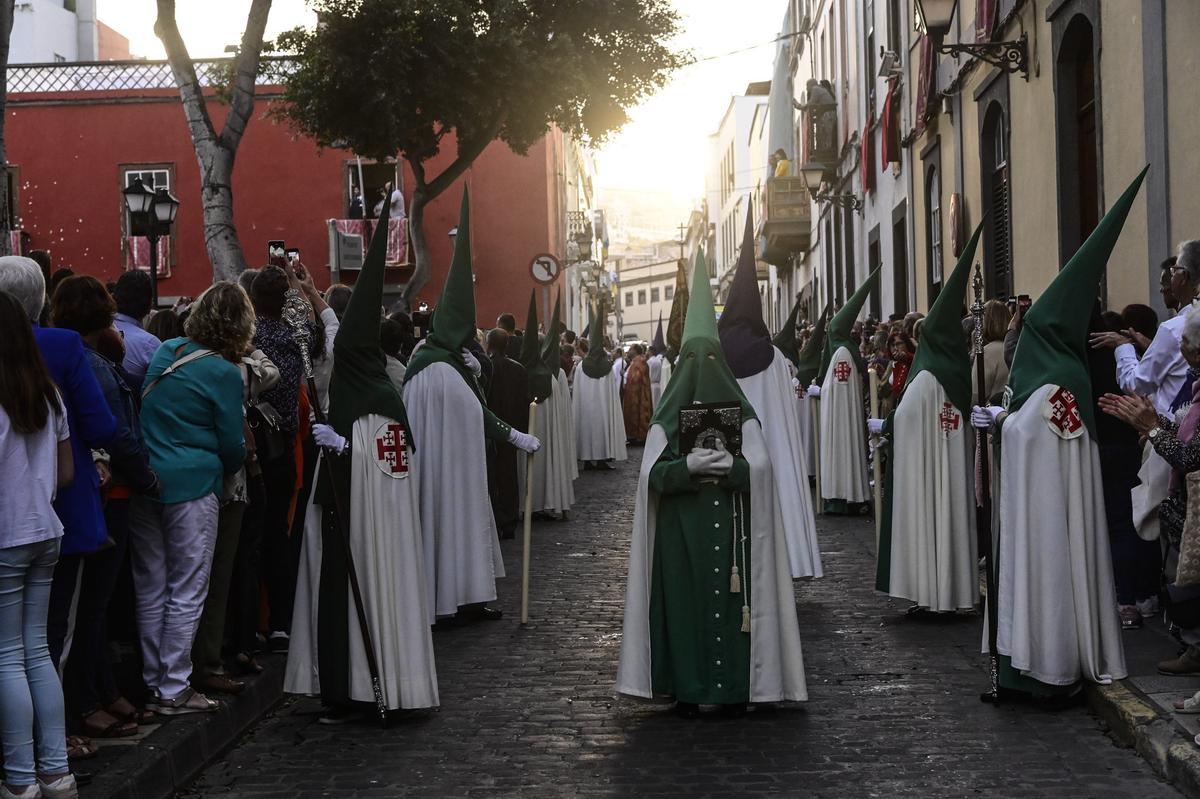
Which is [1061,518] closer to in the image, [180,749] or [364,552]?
[364,552]

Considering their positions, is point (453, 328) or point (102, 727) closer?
point (102, 727)

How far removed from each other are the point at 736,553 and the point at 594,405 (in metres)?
16.0

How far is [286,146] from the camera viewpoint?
3362 cm

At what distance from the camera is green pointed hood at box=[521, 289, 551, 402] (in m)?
14.5

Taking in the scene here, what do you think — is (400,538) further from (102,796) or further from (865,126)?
(865,126)

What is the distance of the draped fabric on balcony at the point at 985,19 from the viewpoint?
1518 centimetres

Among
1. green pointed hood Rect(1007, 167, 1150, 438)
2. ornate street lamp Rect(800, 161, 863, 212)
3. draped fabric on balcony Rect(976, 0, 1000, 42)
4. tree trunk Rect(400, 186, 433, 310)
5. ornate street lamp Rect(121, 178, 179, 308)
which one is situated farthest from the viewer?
ornate street lamp Rect(800, 161, 863, 212)

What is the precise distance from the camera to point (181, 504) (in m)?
6.34

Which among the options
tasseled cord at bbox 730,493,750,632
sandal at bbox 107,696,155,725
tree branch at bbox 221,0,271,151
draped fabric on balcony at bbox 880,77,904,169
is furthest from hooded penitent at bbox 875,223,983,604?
draped fabric on balcony at bbox 880,77,904,169

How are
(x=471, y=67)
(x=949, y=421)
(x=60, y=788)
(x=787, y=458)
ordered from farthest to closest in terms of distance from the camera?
1. (x=471, y=67)
2. (x=787, y=458)
3. (x=949, y=421)
4. (x=60, y=788)

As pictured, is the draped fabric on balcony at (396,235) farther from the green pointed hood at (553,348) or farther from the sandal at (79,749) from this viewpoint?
the sandal at (79,749)

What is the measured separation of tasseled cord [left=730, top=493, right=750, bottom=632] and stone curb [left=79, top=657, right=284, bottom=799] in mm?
2310

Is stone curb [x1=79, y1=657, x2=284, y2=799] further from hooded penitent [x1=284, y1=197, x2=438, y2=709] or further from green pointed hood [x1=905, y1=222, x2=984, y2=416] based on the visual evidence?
green pointed hood [x1=905, y1=222, x2=984, y2=416]

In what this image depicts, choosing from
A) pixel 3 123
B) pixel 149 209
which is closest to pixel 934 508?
pixel 3 123
